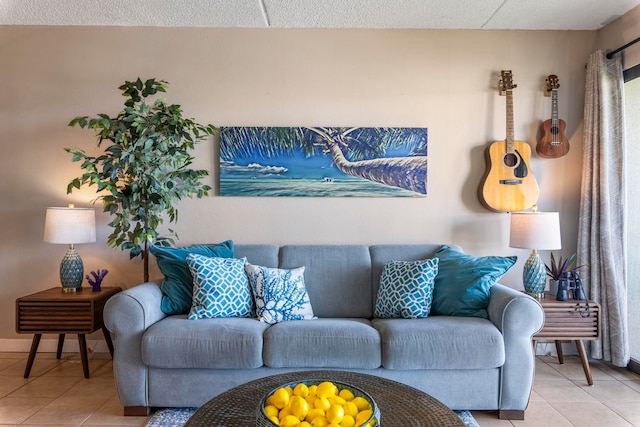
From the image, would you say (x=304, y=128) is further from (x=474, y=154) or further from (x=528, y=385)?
(x=528, y=385)

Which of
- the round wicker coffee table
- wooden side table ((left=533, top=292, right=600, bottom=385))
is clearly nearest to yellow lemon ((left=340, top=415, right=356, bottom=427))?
the round wicker coffee table

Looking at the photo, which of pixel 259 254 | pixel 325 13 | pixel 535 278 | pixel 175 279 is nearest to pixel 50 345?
pixel 175 279

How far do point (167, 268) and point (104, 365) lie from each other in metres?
1.00

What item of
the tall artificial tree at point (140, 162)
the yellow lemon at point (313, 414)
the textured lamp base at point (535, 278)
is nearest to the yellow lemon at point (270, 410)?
the yellow lemon at point (313, 414)

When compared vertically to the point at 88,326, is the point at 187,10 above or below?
above

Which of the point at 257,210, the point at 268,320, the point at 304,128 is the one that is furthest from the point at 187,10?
the point at 268,320

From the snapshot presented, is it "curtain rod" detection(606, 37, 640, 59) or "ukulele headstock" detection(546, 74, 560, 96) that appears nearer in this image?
"curtain rod" detection(606, 37, 640, 59)

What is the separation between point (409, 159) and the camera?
3.28m

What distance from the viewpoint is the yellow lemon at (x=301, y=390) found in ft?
4.47

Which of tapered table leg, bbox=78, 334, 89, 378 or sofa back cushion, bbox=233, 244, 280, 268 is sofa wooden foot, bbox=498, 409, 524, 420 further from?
tapered table leg, bbox=78, 334, 89, 378

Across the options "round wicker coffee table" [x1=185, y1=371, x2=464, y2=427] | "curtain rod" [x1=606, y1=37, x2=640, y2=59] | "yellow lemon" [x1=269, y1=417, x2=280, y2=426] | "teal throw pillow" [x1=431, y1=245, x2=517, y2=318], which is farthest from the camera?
"curtain rod" [x1=606, y1=37, x2=640, y2=59]

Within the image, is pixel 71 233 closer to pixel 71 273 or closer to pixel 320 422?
pixel 71 273

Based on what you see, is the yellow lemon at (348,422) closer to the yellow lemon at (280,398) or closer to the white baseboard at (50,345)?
the yellow lemon at (280,398)

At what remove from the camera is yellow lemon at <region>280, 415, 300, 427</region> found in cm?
120
